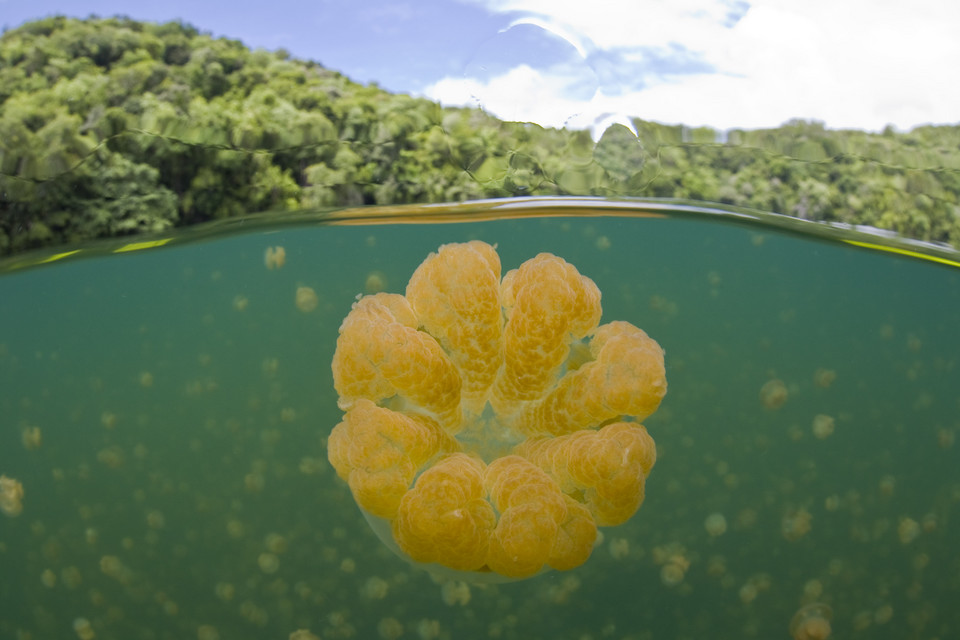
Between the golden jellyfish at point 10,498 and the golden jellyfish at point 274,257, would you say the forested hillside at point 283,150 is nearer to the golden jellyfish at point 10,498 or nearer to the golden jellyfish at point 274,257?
the golden jellyfish at point 274,257

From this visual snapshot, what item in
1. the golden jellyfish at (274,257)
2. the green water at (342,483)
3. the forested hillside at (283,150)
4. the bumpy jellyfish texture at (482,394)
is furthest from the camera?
the golden jellyfish at (274,257)

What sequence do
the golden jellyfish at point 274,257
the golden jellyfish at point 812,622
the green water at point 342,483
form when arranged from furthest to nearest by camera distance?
1. the golden jellyfish at point 274,257
2. the green water at point 342,483
3. the golden jellyfish at point 812,622

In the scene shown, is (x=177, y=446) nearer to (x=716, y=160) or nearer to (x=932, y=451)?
→ (x=716, y=160)

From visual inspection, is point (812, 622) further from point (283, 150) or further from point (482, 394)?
point (283, 150)

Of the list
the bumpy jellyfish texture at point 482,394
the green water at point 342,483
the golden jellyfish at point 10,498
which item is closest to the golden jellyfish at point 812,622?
the green water at point 342,483

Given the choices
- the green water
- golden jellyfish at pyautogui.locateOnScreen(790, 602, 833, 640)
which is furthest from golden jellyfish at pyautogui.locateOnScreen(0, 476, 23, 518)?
golden jellyfish at pyautogui.locateOnScreen(790, 602, 833, 640)
